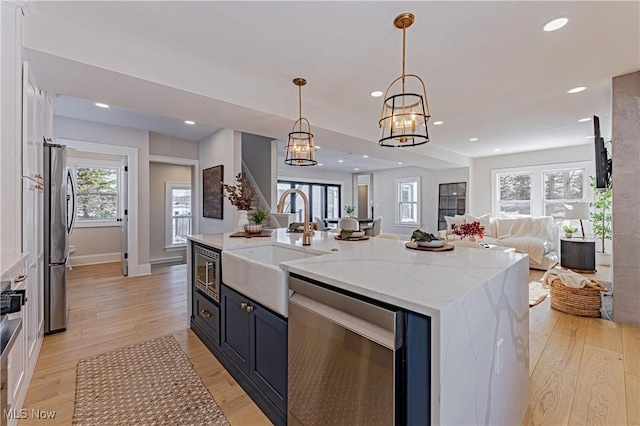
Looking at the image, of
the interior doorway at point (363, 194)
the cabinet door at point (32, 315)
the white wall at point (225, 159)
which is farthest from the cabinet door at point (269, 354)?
the interior doorway at point (363, 194)

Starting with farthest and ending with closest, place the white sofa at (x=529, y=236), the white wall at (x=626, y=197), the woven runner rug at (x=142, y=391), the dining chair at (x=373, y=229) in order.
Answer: the dining chair at (x=373, y=229) < the white sofa at (x=529, y=236) < the white wall at (x=626, y=197) < the woven runner rug at (x=142, y=391)

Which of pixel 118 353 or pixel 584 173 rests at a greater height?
pixel 584 173

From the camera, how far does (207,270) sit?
246 cm

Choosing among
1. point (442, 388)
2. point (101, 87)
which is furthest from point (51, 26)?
point (442, 388)

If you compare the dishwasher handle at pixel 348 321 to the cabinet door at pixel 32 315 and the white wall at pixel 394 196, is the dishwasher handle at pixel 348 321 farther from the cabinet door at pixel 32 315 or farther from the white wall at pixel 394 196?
the white wall at pixel 394 196

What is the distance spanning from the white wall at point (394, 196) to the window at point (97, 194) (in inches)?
307

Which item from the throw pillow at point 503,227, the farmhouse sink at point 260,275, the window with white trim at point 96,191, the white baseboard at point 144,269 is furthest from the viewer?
the throw pillow at point 503,227

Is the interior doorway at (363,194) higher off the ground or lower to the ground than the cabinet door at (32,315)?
higher

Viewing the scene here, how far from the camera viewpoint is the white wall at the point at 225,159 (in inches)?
186

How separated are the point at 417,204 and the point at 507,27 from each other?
7.35 meters

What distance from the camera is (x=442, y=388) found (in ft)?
2.98

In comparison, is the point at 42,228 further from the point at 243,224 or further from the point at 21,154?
the point at 243,224

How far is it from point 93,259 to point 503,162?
9837mm

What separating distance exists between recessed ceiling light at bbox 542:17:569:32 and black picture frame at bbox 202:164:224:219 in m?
4.44
